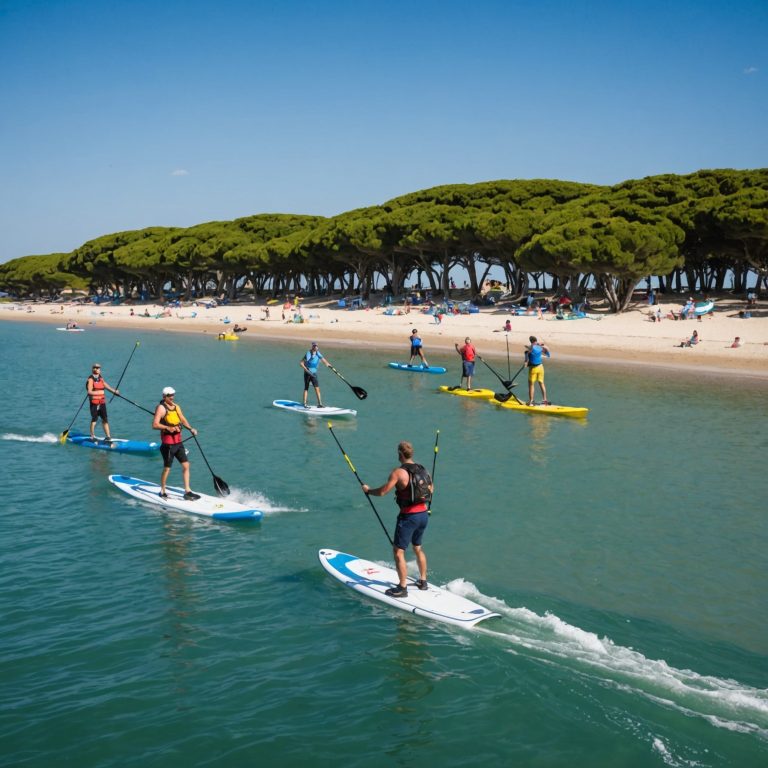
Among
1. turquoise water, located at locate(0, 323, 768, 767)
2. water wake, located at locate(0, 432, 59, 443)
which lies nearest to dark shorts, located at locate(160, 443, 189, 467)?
turquoise water, located at locate(0, 323, 768, 767)

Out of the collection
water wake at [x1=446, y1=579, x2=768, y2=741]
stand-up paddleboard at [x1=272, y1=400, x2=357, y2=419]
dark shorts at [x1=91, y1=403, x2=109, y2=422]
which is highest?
dark shorts at [x1=91, y1=403, x2=109, y2=422]

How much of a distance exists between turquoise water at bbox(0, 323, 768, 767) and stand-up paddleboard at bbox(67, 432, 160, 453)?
0.49 metres

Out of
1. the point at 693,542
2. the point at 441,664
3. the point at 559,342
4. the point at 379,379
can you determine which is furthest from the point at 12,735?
the point at 559,342

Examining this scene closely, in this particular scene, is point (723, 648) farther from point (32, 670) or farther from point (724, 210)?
point (724, 210)

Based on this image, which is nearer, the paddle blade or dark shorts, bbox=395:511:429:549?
dark shorts, bbox=395:511:429:549

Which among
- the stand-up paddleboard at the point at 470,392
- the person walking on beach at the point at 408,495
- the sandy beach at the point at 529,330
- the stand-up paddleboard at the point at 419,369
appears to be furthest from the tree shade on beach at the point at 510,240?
the person walking on beach at the point at 408,495

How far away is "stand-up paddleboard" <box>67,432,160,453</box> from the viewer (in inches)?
675

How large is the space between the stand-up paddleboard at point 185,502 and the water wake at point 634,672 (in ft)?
15.2

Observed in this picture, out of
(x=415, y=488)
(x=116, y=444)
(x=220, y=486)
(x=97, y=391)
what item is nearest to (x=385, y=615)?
(x=415, y=488)

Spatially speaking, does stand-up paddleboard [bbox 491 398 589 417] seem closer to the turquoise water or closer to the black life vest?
the turquoise water

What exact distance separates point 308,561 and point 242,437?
28.6 feet

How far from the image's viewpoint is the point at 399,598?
893 centimetres

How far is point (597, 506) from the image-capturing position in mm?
13367

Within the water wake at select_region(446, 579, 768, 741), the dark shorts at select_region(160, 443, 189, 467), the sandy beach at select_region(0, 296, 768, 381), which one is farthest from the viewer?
the sandy beach at select_region(0, 296, 768, 381)
